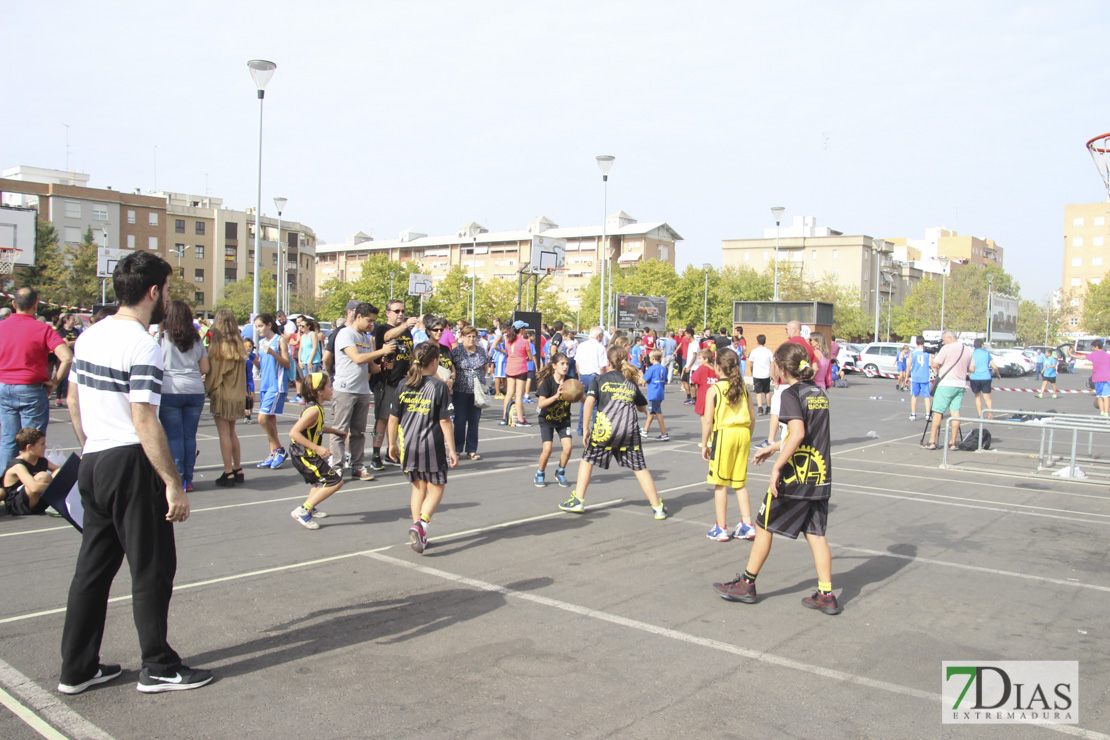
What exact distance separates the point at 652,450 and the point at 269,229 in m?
108

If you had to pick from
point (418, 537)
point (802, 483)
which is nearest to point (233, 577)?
point (418, 537)

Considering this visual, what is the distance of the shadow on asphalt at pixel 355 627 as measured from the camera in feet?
13.6

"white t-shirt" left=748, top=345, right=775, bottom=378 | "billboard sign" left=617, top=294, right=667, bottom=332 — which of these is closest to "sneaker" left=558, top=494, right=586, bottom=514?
"white t-shirt" left=748, top=345, right=775, bottom=378

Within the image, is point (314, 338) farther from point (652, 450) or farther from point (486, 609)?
point (486, 609)

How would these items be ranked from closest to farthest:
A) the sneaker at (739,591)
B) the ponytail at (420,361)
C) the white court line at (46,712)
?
the white court line at (46,712) → the sneaker at (739,591) → the ponytail at (420,361)

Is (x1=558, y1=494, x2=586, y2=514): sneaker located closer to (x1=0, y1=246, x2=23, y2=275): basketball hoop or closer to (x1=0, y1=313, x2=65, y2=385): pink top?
(x1=0, y1=313, x2=65, y2=385): pink top

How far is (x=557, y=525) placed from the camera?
736 cm

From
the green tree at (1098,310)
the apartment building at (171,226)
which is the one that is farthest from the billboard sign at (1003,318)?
the apartment building at (171,226)

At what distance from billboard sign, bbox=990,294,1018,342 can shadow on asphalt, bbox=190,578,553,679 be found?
241 feet

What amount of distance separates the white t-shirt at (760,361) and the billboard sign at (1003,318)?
A: 60.1m

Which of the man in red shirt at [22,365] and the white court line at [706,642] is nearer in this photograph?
the white court line at [706,642]

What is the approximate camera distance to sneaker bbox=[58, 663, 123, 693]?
3.67 m

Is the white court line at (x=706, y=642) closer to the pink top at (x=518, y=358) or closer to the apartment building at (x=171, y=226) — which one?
the pink top at (x=518, y=358)

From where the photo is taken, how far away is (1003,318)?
237ft
